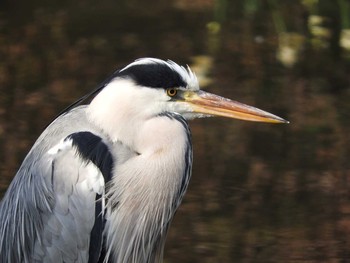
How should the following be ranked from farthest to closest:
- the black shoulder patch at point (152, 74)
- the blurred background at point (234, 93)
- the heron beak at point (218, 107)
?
the blurred background at point (234, 93)
the heron beak at point (218, 107)
the black shoulder patch at point (152, 74)

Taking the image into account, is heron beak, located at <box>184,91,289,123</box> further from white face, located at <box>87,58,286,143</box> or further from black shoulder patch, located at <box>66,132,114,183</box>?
black shoulder patch, located at <box>66,132,114,183</box>

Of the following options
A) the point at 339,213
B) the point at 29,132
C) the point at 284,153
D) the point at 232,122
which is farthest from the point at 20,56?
the point at 339,213

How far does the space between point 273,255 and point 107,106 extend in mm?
1527

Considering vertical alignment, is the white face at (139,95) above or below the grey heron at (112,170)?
above

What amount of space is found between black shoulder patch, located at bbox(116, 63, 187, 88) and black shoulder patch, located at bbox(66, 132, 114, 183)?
302 millimetres

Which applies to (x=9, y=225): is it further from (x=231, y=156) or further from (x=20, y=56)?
(x=20, y=56)

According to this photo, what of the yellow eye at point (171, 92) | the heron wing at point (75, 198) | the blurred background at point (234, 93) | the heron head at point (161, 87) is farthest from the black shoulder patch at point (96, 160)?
the blurred background at point (234, 93)

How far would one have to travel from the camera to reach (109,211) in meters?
4.57

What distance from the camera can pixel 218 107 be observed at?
15.3 ft

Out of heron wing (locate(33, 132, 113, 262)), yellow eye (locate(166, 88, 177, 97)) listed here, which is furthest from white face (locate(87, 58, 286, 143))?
heron wing (locate(33, 132, 113, 262))

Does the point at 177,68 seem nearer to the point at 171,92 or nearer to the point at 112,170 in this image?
the point at 171,92

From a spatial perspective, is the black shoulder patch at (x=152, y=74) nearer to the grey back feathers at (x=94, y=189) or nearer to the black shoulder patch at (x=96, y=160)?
the grey back feathers at (x=94, y=189)

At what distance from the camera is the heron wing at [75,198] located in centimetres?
447

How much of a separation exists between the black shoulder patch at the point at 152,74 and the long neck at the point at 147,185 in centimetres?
15
